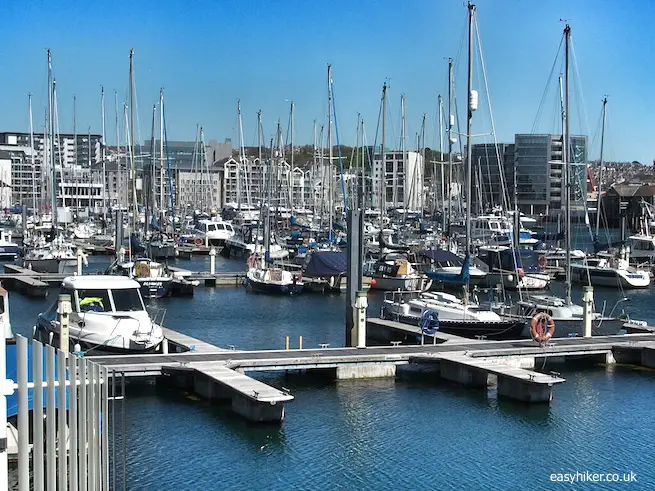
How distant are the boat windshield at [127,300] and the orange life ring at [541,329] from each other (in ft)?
40.8

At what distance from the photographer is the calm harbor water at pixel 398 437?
22062 millimetres

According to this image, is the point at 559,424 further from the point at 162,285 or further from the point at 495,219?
the point at 495,219

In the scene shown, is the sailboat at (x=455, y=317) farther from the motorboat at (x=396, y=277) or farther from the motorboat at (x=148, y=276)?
the motorboat at (x=396, y=277)

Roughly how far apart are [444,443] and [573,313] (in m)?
16.5

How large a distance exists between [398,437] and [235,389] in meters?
4.17

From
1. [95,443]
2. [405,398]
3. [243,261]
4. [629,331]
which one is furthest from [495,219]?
[95,443]

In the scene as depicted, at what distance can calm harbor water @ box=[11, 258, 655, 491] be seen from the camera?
22062 mm

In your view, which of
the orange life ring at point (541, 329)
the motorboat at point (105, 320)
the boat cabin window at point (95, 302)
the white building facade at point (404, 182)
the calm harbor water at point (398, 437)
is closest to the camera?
the calm harbor water at point (398, 437)

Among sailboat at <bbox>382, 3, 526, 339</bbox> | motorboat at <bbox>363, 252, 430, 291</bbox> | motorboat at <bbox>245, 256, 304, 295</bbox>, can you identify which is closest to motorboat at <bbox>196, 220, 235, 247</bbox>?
motorboat at <bbox>245, 256, 304, 295</bbox>

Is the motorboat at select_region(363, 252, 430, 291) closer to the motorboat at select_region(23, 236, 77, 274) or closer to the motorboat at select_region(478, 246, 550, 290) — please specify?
the motorboat at select_region(478, 246, 550, 290)

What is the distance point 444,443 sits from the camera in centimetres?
2516

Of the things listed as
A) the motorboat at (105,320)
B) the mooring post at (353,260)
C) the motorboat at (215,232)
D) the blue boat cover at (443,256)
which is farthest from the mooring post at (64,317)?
the motorboat at (215,232)

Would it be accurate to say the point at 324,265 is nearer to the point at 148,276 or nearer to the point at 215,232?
the point at 148,276

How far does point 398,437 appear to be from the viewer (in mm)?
25562
